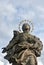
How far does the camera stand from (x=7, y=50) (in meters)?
18.9

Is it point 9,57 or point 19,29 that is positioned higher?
point 19,29

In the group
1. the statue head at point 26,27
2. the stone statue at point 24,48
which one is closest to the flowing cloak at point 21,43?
the stone statue at point 24,48

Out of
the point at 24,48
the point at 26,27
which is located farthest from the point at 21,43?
the point at 26,27

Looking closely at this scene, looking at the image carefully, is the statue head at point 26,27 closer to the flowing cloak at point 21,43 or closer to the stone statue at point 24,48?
the stone statue at point 24,48

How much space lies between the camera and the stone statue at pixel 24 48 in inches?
718

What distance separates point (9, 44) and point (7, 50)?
1.06 feet

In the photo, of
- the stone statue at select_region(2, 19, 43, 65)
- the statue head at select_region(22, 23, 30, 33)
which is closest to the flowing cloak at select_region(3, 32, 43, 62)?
the stone statue at select_region(2, 19, 43, 65)

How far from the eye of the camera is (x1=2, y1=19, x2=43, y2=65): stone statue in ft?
59.8

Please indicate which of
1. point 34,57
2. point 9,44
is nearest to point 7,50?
point 9,44

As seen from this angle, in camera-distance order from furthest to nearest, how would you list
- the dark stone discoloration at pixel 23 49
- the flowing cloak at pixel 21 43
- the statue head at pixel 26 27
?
the statue head at pixel 26 27, the flowing cloak at pixel 21 43, the dark stone discoloration at pixel 23 49

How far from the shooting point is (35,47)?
1861 cm

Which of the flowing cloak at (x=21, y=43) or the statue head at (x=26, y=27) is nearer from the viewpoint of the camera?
the flowing cloak at (x=21, y=43)

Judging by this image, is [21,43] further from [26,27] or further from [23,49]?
[26,27]

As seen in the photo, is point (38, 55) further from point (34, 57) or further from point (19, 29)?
point (19, 29)
